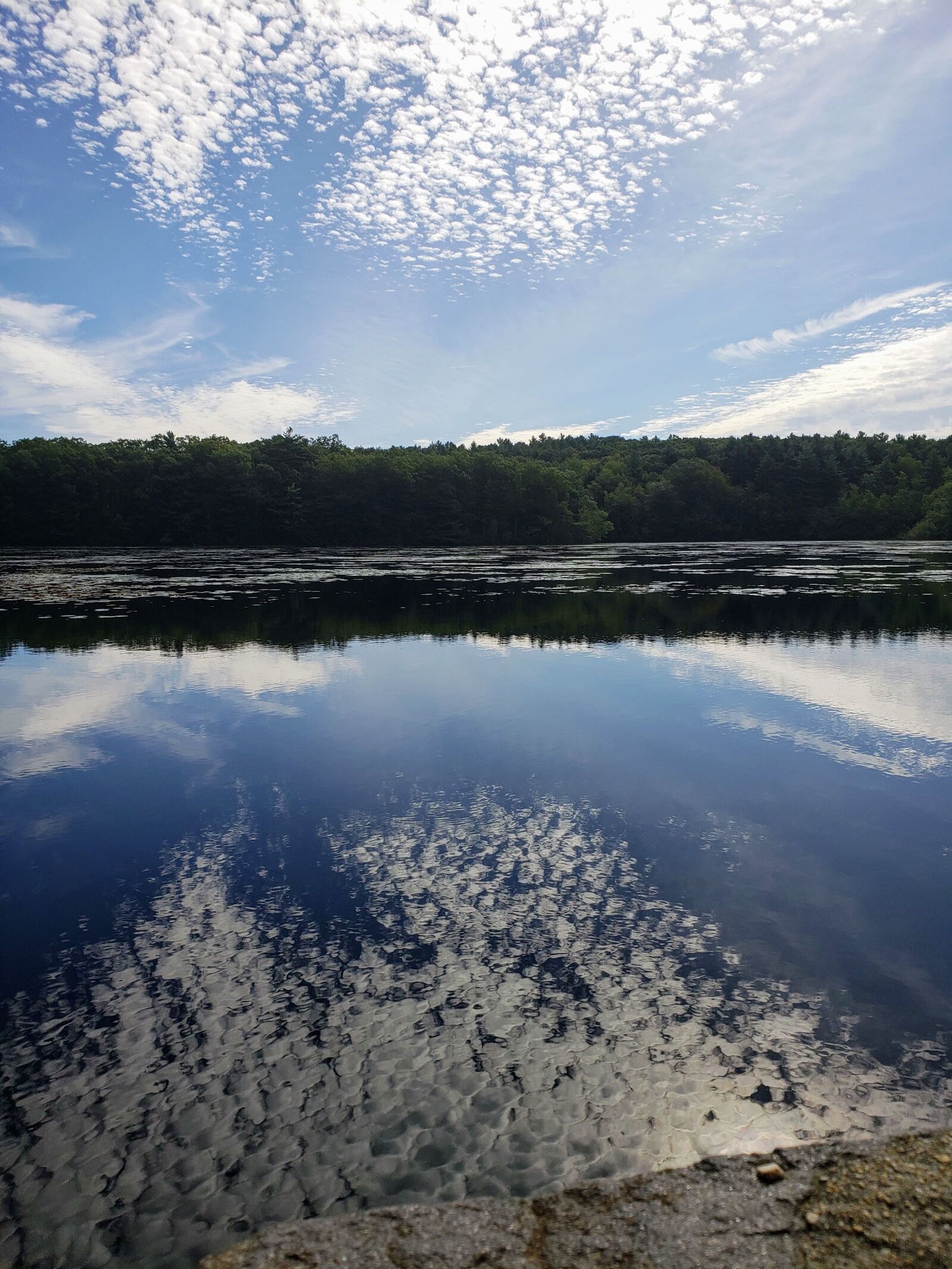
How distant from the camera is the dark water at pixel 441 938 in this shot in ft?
10.2

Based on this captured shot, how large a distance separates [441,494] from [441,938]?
103m

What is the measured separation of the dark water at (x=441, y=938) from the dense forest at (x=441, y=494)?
90.6 meters

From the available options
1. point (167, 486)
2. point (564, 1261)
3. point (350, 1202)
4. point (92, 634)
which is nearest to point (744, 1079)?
point (564, 1261)

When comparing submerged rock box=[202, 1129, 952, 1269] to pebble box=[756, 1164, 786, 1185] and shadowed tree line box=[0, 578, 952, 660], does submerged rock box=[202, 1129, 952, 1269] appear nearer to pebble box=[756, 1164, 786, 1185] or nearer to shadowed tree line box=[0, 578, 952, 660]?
pebble box=[756, 1164, 786, 1185]

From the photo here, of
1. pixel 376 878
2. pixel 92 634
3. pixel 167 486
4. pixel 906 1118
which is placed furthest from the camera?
pixel 167 486

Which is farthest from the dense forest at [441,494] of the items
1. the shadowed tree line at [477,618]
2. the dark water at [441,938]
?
the dark water at [441,938]

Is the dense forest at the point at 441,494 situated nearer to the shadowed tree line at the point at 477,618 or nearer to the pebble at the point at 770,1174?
the shadowed tree line at the point at 477,618

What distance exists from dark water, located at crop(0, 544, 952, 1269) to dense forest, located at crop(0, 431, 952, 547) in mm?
90648

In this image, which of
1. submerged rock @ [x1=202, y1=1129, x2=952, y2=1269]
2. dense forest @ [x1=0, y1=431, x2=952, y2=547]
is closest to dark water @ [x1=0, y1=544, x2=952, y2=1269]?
submerged rock @ [x1=202, y1=1129, x2=952, y2=1269]

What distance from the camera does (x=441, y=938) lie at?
4703 mm

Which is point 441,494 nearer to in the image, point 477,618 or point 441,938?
point 477,618

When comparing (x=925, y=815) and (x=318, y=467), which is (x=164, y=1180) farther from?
(x=318, y=467)

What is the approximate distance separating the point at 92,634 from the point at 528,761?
13573 mm

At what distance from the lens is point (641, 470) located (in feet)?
452
